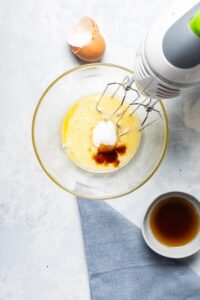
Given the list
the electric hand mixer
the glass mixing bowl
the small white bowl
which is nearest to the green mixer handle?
the electric hand mixer

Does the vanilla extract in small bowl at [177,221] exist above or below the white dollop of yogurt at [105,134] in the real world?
below

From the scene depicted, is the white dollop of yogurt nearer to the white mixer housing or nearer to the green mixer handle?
the white mixer housing

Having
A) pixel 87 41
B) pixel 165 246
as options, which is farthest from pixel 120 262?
pixel 87 41

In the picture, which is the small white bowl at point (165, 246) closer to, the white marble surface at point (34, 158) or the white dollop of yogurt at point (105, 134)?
the white marble surface at point (34, 158)

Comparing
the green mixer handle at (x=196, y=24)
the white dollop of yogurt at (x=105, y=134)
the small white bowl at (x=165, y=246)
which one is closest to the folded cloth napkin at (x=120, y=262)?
the small white bowl at (x=165, y=246)

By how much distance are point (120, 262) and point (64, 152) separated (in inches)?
9.7

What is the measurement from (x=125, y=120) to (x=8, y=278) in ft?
1.31

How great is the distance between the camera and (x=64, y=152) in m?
0.92

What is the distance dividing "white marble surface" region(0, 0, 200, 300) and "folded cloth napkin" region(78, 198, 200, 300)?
22mm

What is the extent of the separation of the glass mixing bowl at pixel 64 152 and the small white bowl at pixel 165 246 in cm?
8

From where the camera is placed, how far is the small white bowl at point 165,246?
3.07ft

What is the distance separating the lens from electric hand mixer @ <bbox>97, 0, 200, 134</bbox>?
611 millimetres

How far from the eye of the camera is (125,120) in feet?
3.02

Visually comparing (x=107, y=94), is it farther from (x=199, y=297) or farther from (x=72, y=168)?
(x=199, y=297)
